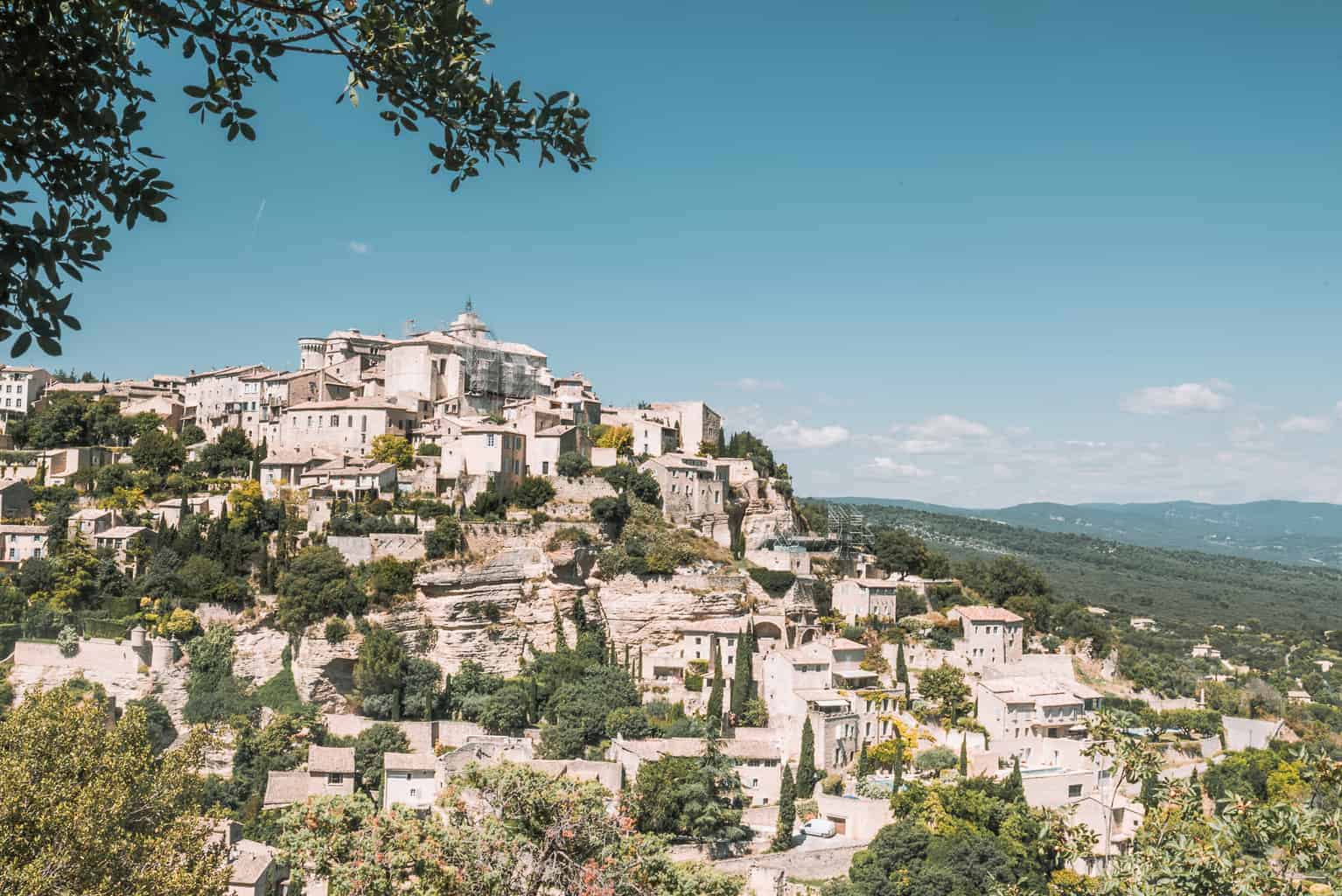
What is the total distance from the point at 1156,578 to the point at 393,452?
122836 millimetres

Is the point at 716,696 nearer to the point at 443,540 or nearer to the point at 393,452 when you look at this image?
the point at 443,540

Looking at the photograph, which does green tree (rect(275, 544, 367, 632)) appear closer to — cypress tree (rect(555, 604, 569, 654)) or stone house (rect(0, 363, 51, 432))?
cypress tree (rect(555, 604, 569, 654))

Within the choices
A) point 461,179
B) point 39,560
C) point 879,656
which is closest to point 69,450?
point 39,560

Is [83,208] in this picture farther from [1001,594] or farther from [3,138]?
[1001,594]

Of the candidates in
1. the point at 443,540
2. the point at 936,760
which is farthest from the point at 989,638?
the point at 443,540

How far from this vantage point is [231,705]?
3534cm

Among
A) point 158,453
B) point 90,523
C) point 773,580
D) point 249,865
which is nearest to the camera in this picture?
point 249,865

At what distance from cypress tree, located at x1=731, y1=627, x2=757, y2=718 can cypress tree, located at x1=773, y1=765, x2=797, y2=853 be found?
13.5 ft

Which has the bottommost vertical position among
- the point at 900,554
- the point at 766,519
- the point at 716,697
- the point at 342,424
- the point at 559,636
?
the point at 716,697

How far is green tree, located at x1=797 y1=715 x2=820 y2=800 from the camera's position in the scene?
1323 inches

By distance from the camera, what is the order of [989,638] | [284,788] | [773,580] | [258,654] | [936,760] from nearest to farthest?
1. [284,788]
2. [936,760]
3. [258,654]
4. [773,580]
5. [989,638]

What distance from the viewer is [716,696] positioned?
121 feet

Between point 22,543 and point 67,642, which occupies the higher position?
point 22,543

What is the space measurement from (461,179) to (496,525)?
34.9 m
